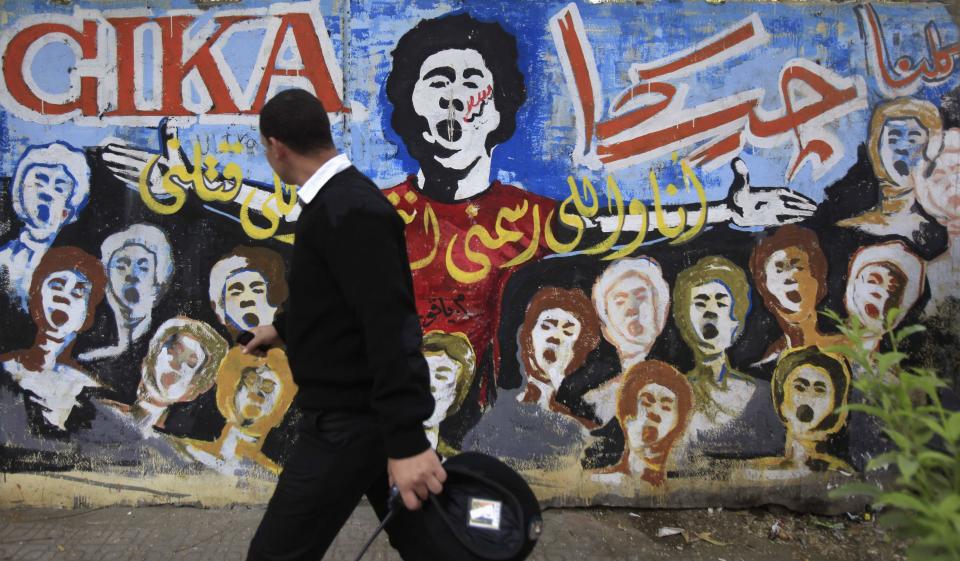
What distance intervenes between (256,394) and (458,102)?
1894 mm

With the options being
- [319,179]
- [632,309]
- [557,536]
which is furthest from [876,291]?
[319,179]

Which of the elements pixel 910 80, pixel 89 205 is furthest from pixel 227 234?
pixel 910 80

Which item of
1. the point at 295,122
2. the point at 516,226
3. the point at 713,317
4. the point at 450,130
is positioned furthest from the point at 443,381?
the point at 295,122

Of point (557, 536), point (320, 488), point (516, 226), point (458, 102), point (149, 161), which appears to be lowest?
point (557, 536)

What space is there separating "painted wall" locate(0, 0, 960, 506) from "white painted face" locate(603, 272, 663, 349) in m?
0.02

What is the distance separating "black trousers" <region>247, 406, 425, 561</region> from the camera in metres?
2.08

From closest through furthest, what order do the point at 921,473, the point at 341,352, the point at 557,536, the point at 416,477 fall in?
1. the point at 921,473
2. the point at 416,477
3. the point at 341,352
4. the point at 557,536

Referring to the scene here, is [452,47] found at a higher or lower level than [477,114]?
higher

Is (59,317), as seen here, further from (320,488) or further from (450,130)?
(320,488)

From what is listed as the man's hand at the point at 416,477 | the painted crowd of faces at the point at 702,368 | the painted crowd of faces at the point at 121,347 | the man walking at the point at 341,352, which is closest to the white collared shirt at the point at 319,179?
the man walking at the point at 341,352

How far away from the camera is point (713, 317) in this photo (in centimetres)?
377

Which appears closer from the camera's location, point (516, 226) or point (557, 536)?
point (557, 536)

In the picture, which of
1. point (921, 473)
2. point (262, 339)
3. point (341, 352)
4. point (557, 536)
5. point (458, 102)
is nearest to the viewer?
point (921, 473)

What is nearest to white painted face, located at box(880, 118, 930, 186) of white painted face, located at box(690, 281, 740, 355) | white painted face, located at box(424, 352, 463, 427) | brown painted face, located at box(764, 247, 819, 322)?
brown painted face, located at box(764, 247, 819, 322)
